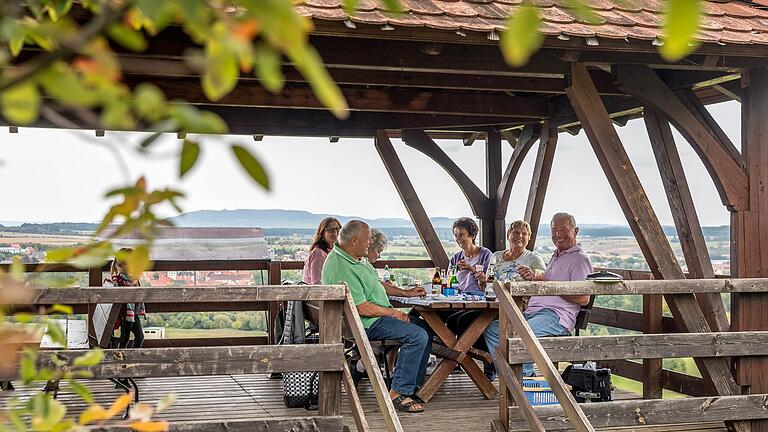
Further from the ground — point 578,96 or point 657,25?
point 657,25

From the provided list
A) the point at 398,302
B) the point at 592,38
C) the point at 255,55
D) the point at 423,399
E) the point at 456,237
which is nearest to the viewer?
the point at 255,55

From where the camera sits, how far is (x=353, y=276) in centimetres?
549

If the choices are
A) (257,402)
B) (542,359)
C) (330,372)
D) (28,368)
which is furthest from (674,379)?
(28,368)

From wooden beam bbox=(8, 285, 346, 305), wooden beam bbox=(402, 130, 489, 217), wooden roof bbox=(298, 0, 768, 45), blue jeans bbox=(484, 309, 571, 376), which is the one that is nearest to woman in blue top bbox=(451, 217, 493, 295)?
blue jeans bbox=(484, 309, 571, 376)

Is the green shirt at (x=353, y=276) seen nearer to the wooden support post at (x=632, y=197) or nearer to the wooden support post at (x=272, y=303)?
the wooden support post at (x=632, y=197)

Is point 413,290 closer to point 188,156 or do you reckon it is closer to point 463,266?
point 463,266

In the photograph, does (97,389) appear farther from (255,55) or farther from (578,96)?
(255,55)

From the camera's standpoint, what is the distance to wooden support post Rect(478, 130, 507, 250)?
29.5 feet

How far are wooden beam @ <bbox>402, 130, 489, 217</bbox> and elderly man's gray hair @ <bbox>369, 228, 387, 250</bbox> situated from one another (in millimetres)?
2202

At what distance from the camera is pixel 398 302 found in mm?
6473

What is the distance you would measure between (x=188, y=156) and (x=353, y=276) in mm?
4761

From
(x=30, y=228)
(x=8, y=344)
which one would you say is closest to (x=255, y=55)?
(x=8, y=344)

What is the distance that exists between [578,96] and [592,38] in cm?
56

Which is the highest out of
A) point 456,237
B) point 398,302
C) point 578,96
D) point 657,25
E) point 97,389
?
point 657,25
